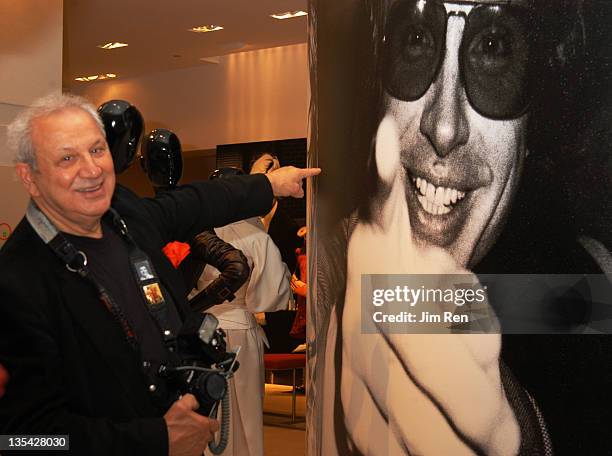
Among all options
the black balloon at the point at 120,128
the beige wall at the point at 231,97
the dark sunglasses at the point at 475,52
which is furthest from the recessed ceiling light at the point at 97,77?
the dark sunglasses at the point at 475,52

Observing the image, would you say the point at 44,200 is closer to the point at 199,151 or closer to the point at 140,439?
the point at 140,439

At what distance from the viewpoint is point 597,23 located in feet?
5.57

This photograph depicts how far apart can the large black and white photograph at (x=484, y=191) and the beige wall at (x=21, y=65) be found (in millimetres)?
4125

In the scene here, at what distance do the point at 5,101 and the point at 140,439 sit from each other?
14.5 feet

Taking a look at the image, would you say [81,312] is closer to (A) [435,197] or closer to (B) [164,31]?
(A) [435,197]

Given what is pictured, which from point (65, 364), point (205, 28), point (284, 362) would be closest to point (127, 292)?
point (65, 364)

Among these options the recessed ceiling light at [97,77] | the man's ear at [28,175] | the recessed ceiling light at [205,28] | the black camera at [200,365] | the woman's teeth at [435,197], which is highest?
the recessed ceiling light at [205,28]

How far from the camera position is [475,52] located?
5.70 ft

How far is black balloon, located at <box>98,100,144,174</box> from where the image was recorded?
2.53m

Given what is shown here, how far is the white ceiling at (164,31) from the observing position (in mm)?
7773

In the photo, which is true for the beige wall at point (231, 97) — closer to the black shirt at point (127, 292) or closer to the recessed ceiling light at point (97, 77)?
the recessed ceiling light at point (97, 77)

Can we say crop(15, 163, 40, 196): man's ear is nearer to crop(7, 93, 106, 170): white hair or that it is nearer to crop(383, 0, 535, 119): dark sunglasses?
crop(7, 93, 106, 170): white hair

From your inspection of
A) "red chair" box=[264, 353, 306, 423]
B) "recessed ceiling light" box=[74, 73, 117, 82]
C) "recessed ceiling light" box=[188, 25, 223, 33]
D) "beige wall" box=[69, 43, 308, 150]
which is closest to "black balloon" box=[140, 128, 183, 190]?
"red chair" box=[264, 353, 306, 423]

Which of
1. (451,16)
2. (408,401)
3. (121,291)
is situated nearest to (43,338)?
(121,291)
